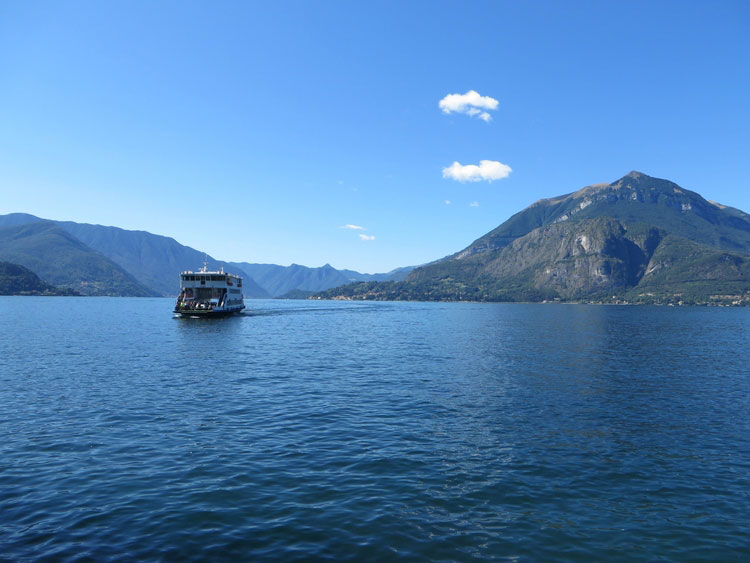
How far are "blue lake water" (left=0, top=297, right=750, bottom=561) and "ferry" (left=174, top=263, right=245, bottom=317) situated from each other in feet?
312

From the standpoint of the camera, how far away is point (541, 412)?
1208 inches

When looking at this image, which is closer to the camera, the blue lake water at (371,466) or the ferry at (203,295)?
the blue lake water at (371,466)

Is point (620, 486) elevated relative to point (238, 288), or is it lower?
lower

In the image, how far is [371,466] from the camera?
20453mm

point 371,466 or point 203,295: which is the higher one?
point 203,295

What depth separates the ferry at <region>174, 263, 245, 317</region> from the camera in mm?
136750

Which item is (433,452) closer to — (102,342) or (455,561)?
(455,561)

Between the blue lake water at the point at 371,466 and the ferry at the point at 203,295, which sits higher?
the ferry at the point at 203,295

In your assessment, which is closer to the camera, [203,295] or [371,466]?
[371,466]

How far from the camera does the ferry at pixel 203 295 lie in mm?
136750

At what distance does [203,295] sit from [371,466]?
139522mm

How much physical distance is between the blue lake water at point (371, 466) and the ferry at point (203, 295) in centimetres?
9512

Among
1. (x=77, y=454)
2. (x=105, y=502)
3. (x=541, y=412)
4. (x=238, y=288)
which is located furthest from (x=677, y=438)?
(x=238, y=288)

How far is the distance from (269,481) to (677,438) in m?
24.5
